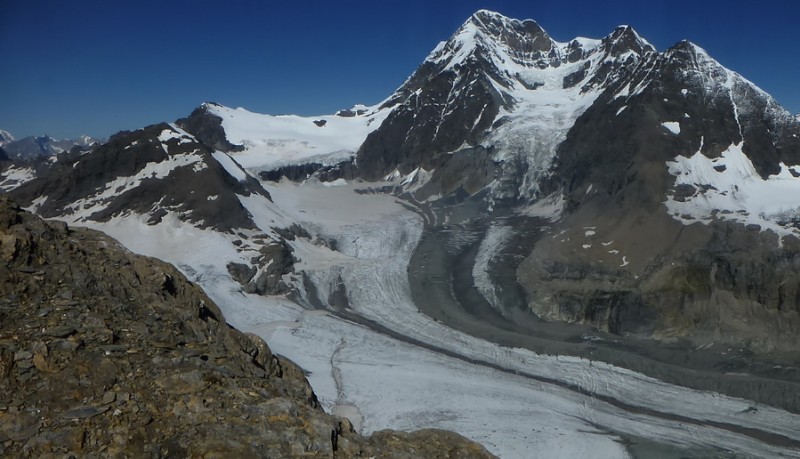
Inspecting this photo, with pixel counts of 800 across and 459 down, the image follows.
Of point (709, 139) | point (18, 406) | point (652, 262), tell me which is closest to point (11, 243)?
point (18, 406)

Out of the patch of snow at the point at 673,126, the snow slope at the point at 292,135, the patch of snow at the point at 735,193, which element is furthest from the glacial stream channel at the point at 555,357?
the snow slope at the point at 292,135

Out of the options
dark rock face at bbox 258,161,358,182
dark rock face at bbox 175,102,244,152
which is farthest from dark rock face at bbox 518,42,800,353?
dark rock face at bbox 175,102,244,152

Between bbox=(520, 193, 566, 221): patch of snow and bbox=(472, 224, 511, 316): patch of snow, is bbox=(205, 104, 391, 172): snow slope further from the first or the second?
bbox=(472, 224, 511, 316): patch of snow

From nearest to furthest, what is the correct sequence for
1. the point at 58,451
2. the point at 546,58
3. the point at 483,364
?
the point at 58,451 < the point at 483,364 < the point at 546,58

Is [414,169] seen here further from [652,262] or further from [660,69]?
[652,262]

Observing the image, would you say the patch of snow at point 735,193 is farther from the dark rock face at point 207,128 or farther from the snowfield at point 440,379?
the dark rock face at point 207,128
